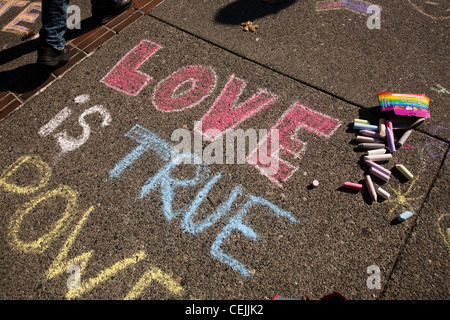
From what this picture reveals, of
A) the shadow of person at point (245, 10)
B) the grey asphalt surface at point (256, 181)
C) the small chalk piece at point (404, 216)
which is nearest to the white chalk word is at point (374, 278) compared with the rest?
the grey asphalt surface at point (256, 181)

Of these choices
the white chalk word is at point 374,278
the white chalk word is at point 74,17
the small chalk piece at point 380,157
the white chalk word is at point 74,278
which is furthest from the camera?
the white chalk word is at point 74,17

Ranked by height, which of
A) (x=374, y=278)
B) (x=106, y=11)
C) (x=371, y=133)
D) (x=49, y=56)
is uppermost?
(x=106, y=11)

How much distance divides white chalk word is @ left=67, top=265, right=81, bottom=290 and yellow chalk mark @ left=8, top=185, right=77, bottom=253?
0.29m

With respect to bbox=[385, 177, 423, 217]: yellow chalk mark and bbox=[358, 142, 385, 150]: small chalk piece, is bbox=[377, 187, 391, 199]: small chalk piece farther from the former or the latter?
bbox=[358, 142, 385, 150]: small chalk piece

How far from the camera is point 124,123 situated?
9.59 feet

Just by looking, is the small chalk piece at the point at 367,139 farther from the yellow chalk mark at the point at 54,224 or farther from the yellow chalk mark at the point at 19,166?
the yellow chalk mark at the point at 19,166

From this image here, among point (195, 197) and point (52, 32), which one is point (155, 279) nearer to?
point (195, 197)

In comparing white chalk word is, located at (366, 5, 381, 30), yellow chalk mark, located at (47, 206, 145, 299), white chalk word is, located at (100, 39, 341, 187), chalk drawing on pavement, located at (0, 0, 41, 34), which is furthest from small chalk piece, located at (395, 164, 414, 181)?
chalk drawing on pavement, located at (0, 0, 41, 34)

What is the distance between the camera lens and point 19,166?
8.96ft

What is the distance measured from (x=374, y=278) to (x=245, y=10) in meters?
3.29

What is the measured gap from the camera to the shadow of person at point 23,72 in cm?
331

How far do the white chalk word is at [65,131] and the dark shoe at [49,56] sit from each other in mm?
581

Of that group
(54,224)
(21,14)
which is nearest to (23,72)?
(21,14)

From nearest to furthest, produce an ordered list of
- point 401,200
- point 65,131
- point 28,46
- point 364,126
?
1. point 401,200
2. point 364,126
3. point 65,131
4. point 28,46
